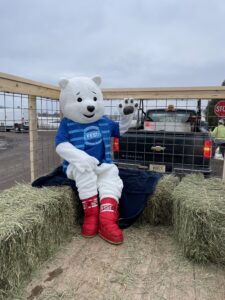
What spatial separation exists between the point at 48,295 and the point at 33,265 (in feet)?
0.80

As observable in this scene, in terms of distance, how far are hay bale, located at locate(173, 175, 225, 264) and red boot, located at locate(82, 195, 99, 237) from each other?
28.3 inches

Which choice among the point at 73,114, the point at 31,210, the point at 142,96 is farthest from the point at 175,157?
the point at 31,210

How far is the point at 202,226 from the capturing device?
175 cm

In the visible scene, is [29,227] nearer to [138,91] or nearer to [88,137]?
[88,137]

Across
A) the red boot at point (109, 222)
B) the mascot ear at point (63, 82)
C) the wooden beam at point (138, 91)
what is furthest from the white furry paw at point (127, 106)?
the red boot at point (109, 222)

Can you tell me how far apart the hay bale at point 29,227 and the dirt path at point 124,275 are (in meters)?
0.11

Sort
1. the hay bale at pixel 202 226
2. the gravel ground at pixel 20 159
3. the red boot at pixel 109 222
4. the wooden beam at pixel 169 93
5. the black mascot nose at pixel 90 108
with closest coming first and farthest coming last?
the hay bale at pixel 202 226, the red boot at pixel 109 222, the black mascot nose at pixel 90 108, the wooden beam at pixel 169 93, the gravel ground at pixel 20 159

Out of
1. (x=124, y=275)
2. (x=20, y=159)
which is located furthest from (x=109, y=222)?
(x=20, y=159)

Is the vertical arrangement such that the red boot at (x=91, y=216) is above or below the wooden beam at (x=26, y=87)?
below

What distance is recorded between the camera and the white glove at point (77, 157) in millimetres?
2139

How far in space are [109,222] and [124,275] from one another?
19.4 inches

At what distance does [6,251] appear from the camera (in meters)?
1.41

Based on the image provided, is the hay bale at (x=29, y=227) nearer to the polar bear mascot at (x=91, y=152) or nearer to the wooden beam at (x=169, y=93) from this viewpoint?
the polar bear mascot at (x=91, y=152)

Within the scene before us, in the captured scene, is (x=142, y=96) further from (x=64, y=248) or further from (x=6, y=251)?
(x=6, y=251)
